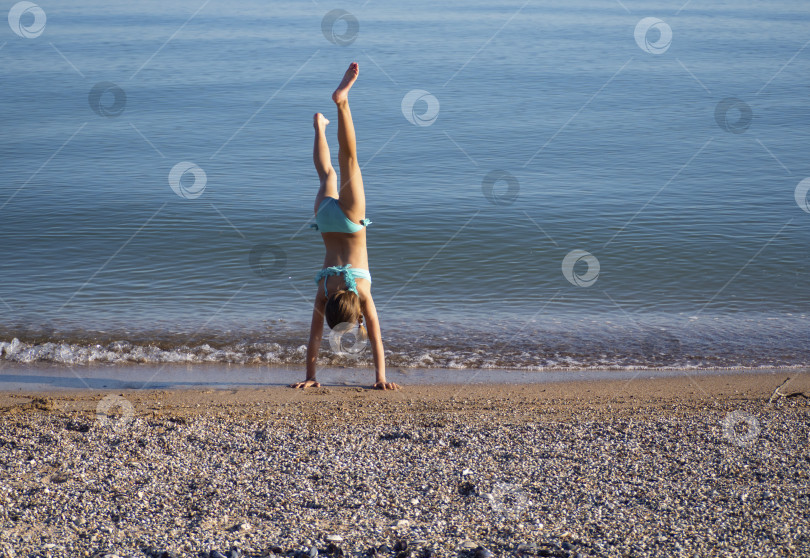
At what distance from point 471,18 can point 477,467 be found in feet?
123

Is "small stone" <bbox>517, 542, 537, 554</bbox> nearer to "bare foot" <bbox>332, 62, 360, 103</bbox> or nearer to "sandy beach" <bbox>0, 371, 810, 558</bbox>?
"sandy beach" <bbox>0, 371, 810, 558</bbox>

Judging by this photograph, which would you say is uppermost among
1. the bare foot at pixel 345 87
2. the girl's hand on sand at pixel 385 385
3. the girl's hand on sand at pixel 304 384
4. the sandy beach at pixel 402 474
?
the bare foot at pixel 345 87

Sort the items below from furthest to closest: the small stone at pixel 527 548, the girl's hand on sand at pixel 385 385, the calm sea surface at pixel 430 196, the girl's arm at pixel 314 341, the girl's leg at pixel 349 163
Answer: the calm sea surface at pixel 430 196
the girl's hand on sand at pixel 385 385
the girl's arm at pixel 314 341
the girl's leg at pixel 349 163
the small stone at pixel 527 548

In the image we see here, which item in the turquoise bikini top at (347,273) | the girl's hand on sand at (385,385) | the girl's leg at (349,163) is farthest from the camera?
the girl's hand on sand at (385,385)

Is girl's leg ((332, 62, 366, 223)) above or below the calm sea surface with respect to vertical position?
below

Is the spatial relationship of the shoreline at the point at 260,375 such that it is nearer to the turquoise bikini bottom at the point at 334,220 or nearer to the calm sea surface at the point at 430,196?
the calm sea surface at the point at 430,196

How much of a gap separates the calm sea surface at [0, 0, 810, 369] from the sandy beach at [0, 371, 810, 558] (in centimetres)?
168

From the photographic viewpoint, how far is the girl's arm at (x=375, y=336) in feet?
23.8

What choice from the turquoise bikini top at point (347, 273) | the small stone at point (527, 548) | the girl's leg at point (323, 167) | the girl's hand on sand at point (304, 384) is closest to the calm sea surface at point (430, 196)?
the girl's hand on sand at point (304, 384)

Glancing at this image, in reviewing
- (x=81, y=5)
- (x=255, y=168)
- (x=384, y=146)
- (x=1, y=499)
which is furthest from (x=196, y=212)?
(x=81, y=5)

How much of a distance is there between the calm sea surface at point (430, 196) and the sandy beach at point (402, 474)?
1.68 m

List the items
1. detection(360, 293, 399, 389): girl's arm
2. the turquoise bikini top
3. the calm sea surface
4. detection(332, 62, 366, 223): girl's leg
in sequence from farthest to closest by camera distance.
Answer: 1. the calm sea surface
2. detection(360, 293, 399, 389): girl's arm
3. the turquoise bikini top
4. detection(332, 62, 366, 223): girl's leg

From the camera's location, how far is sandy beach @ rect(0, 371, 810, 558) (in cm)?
457

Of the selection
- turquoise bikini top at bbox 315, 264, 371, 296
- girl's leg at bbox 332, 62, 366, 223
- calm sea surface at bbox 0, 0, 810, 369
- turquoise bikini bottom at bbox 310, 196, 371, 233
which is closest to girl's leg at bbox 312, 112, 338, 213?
turquoise bikini bottom at bbox 310, 196, 371, 233
